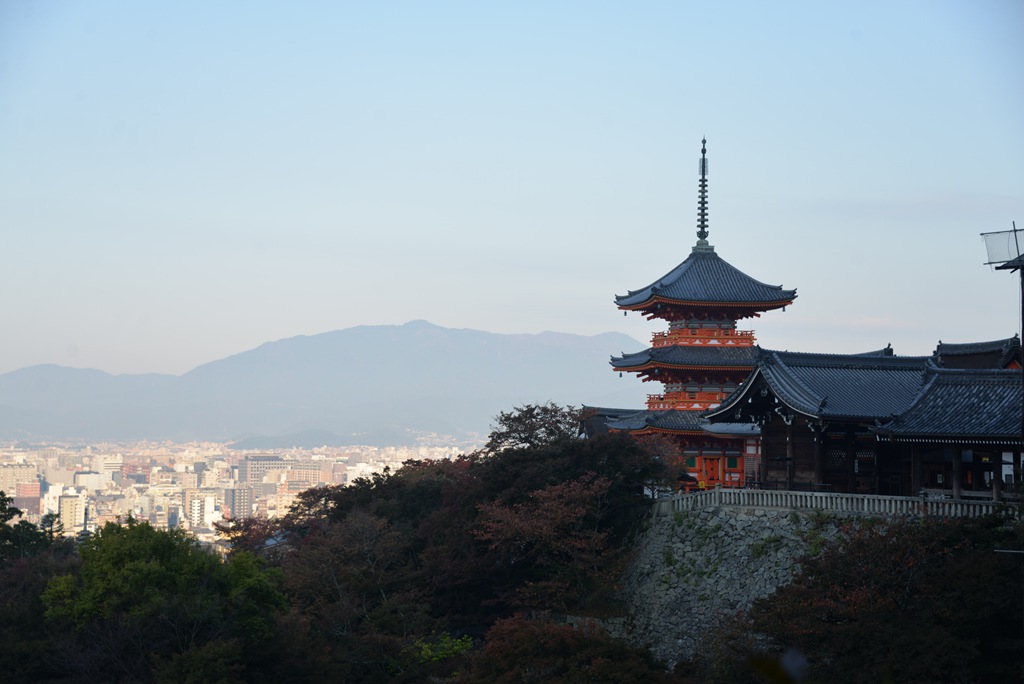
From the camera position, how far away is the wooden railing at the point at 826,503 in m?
22.3

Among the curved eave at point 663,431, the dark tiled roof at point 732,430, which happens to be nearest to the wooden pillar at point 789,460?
the dark tiled roof at point 732,430

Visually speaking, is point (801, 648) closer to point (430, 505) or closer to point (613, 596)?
point (613, 596)

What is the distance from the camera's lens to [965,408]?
949 inches

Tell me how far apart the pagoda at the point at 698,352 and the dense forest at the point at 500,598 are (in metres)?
5.14

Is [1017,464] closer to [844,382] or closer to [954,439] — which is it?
[954,439]

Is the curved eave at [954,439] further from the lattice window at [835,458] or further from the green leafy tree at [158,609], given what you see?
the green leafy tree at [158,609]

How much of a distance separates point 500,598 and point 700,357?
13.0 meters

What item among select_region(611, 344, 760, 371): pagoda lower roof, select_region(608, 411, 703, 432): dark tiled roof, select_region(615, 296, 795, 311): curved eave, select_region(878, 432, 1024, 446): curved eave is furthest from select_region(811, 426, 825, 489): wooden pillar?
select_region(615, 296, 795, 311): curved eave

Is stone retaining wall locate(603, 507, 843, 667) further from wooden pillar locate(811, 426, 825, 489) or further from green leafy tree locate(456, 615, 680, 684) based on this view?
green leafy tree locate(456, 615, 680, 684)

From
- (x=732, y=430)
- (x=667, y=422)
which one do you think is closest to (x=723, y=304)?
(x=667, y=422)

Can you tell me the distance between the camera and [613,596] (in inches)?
1078

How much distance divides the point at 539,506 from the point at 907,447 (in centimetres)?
758

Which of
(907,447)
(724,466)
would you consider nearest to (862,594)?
(907,447)

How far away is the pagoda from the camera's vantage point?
117ft
